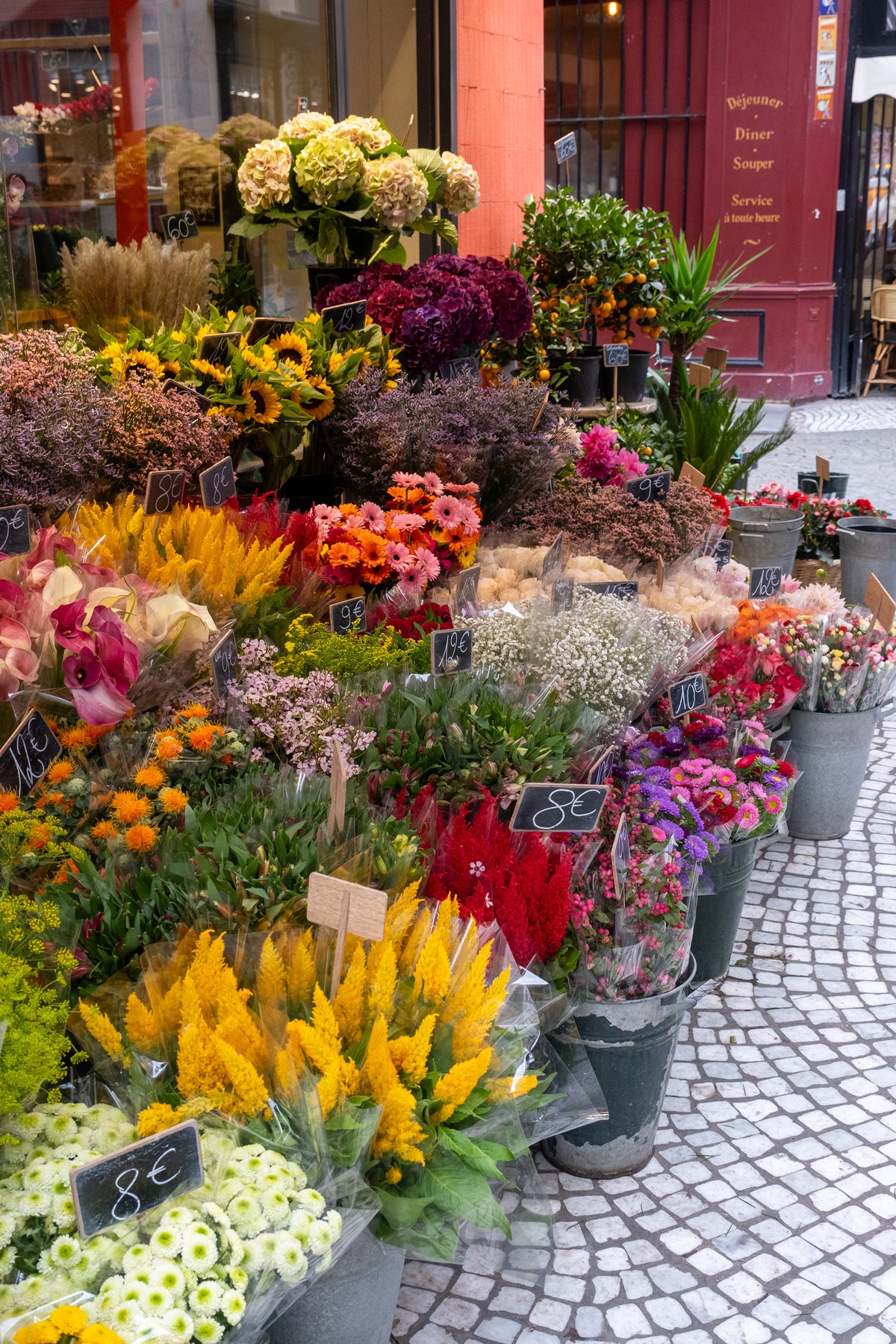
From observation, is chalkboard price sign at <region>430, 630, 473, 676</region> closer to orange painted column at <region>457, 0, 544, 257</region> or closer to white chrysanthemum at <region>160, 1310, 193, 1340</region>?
white chrysanthemum at <region>160, 1310, 193, 1340</region>

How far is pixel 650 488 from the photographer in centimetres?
408

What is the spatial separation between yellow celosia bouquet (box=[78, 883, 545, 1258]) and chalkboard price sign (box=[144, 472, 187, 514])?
1.43m

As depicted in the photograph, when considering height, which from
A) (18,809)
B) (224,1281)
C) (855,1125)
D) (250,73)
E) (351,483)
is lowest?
(855,1125)

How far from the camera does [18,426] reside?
8.93 ft

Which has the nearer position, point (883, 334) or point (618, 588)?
point (618, 588)

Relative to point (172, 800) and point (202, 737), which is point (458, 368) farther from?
point (172, 800)

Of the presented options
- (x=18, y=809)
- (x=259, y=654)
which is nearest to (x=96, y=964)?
(x=18, y=809)

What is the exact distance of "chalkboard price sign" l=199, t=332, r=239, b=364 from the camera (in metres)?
3.41

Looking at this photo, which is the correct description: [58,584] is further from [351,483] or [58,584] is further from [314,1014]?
[351,483]

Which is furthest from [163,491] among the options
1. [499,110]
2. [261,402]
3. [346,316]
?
[499,110]

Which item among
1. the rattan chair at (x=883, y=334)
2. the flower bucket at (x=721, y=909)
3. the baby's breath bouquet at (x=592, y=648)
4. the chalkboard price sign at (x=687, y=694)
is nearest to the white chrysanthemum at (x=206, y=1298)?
the baby's breath bouquet at (x=592, y=648)

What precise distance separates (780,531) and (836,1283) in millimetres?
3318

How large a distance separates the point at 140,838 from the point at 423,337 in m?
2.44

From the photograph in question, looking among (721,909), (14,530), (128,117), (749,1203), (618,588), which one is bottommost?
(749,1203)
